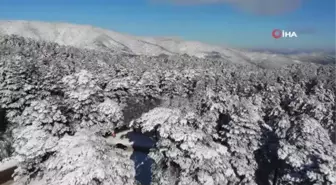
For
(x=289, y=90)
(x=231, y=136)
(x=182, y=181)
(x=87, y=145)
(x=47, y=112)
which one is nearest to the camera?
(x=87, y=145)

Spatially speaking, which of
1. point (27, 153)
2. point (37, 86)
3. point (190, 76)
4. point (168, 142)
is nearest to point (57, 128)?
point (27, 153)

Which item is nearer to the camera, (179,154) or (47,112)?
(179,154)

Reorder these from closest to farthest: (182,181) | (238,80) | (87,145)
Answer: (87,145)
(182,181)
(238,80)

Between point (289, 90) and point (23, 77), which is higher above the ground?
point (23, 77)

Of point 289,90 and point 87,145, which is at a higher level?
point 87,145

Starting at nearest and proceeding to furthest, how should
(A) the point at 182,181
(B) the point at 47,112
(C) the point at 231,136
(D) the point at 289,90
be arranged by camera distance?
(A) the point at 182,181 < (C) the point at 231,136 < (B) the point at 47,112 < (D) the point at 289,90

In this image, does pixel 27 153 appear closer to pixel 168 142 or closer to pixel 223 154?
pixel 168 142

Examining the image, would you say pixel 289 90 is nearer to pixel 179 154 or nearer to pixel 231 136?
pixel 231 136

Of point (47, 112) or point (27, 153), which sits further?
point (47, 112)

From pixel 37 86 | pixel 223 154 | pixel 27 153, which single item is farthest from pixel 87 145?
pixel 37 86
